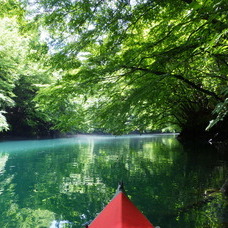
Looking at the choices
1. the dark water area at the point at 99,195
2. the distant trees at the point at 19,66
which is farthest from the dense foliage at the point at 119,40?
the dark water area at the point at 99,195

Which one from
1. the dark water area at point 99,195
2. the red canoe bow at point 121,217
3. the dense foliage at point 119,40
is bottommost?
the dark water area at point 99,195

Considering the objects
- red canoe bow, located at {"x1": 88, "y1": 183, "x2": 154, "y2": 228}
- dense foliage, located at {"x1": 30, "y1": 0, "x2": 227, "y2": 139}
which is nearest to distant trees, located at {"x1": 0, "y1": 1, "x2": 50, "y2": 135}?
dense foliage, located at {"x1": 30, "y1": 0, "x2": 227, "y2": 139}

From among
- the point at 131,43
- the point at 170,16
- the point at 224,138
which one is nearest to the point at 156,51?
the point at 131,43

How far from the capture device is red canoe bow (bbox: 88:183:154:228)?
3477 millimetres

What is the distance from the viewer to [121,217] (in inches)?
140

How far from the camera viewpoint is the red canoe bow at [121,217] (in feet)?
11.4

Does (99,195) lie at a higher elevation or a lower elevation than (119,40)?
lower

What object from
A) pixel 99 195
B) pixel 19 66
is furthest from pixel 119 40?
pixel 19 66

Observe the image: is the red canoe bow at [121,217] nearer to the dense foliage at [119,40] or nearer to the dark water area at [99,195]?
the dark water area at [99,195]

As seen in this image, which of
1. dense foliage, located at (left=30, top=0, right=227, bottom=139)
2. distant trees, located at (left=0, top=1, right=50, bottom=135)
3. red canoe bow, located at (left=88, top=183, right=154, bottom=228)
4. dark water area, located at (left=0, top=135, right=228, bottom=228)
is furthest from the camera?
distant trees, located at (left=0, top=1, right=50, bottom=135)

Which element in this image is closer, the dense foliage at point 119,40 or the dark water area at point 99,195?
the dark water area at point 99,195

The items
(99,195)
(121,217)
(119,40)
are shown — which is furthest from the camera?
(99,195)

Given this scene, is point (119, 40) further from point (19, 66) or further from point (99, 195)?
point (19, 66)

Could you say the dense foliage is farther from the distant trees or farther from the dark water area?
the dark water area
